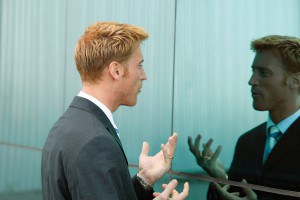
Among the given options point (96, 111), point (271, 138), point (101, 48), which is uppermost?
point (101, 48)

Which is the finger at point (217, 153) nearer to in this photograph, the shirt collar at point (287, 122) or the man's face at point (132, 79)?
the shirt collar at point (287, 122)

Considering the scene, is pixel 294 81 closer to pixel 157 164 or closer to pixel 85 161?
pixel 157 164

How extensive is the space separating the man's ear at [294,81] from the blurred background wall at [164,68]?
200 mm

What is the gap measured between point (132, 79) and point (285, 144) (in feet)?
2.99

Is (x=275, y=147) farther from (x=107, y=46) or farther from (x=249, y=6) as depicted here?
(x=107, y=46)

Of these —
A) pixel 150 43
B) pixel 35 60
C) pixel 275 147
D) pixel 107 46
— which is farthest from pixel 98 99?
pixel 35 60

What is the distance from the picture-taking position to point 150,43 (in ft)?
12.0

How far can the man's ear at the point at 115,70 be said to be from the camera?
2119 millimetres

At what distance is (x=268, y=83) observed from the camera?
2730 millimetres

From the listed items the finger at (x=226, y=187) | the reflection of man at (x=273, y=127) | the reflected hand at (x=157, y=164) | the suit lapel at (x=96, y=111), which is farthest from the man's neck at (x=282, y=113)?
the suit lapel at (x=96, y=111)

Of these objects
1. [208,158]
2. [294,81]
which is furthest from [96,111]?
[208,158]

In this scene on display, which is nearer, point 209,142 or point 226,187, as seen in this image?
point 226,187

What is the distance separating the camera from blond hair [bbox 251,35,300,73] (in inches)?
99.8

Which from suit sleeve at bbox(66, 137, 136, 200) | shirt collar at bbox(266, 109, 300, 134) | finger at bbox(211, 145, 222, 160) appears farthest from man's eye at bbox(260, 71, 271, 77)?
suit sleeve at bbox(66, 137, 136, 200)
